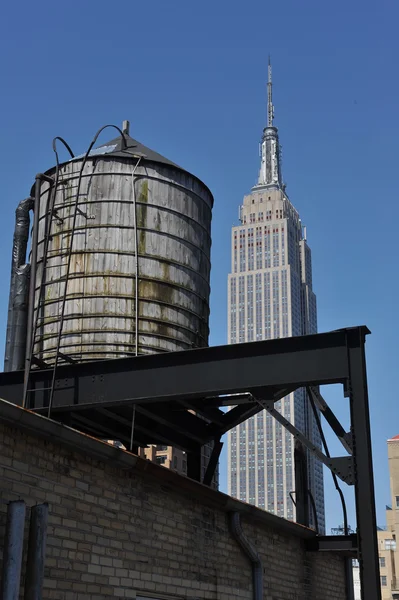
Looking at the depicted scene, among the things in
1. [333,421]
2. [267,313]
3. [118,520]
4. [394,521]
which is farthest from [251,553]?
[267,313]

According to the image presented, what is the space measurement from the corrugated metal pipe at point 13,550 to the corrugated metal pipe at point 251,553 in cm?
528

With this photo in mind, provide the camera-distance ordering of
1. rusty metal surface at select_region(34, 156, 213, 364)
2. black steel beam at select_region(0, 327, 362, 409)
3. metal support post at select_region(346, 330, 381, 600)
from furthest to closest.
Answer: rusty metal surface at select_region(34, 156, 213, 364)
black steel beam at select_region(0, 327, 362, 409)
metal support post at select_region(346, 330, 381, 600)

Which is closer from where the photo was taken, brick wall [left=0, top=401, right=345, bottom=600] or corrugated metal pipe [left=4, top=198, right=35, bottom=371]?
brick wall [left=0, top=401, right=345, bottom=600]

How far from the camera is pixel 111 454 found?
954cm

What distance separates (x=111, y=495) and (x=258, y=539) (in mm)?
4436

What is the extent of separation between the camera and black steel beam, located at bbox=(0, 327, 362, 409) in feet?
34.1

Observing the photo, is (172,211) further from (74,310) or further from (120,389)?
(120,389)

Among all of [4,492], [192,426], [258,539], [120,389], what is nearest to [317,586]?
[258,539]

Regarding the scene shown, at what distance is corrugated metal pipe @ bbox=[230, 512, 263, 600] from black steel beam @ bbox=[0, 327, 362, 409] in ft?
8.80

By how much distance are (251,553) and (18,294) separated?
17.6ft

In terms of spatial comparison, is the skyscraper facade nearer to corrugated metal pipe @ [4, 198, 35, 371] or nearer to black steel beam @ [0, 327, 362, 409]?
corrugated metal pipe @ [4, 198, 35, 371]

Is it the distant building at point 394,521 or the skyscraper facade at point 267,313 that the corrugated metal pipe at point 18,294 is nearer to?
the distant building at point 394,521

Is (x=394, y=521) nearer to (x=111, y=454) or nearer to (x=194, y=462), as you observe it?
(x=194, y=462)

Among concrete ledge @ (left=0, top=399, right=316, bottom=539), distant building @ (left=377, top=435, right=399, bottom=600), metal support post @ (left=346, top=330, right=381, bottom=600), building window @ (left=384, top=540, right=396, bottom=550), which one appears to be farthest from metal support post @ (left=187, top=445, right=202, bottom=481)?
building window @ (left=384, top=540, right=396, bottom=550)
